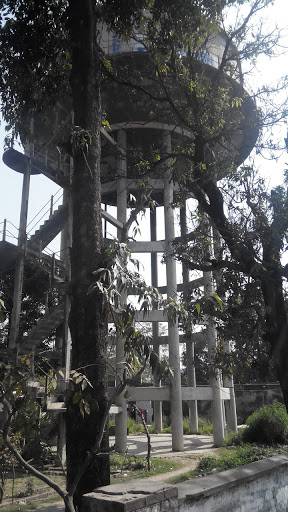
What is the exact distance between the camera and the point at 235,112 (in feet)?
32.0

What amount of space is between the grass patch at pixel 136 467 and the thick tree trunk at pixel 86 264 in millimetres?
7898

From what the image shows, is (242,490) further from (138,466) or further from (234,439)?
(234,439)

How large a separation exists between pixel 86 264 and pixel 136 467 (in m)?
9.96

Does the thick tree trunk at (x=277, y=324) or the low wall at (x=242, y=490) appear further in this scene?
the thick tree trunk at (x=277, y=324)

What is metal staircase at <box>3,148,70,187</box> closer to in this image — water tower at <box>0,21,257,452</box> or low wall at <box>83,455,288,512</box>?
water tower at <box>0,21,257,452</box>

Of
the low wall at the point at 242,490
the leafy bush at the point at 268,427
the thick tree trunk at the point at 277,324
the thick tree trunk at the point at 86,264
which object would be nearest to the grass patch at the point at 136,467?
the leafy bush at the point at 268,427

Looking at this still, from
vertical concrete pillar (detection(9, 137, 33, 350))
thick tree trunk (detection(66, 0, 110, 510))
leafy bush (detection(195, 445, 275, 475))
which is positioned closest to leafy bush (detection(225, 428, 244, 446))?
leafy bush (detection(195, 445, 275, 475))

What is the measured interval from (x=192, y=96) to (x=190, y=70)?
0.56 m

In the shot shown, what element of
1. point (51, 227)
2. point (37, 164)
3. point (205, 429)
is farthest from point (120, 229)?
point (205, 429)

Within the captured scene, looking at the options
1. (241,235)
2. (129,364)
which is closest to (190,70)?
(241,235)

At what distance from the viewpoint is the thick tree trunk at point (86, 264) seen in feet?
12.9

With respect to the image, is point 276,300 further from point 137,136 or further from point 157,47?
point 137,136

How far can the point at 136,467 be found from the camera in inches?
493

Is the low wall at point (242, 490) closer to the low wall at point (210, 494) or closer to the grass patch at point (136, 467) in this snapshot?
the low wall at point (210, 494)
